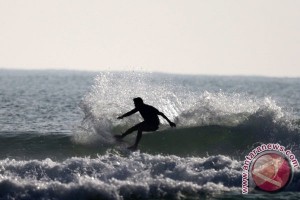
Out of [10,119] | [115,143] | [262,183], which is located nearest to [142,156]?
[262,183]

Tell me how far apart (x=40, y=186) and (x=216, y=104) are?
1279 centimetres

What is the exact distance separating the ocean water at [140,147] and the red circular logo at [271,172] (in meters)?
0.30

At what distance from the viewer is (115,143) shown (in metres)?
21.8

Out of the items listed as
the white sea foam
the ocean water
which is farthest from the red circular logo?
the white sea foam

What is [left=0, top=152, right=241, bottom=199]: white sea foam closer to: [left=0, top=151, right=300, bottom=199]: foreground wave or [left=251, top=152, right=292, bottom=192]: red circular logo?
[left=0, top=151, right=300, bottom=199]: foreground wave

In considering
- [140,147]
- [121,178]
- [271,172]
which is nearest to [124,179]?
[121,178]

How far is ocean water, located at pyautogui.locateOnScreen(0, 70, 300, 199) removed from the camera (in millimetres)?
14539

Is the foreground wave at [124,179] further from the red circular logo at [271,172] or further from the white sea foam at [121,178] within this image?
the red circular logo at [271,172]

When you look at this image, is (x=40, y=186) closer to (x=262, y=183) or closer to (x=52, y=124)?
(x=262, y=183)

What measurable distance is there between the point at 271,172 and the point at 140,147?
22.8ft

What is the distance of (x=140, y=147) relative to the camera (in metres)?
22.2

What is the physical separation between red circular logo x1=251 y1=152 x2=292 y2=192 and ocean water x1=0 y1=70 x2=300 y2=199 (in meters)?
0.30

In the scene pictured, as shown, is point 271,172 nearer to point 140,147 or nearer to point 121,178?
point 121,178

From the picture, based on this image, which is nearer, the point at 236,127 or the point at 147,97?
the point at 236,127
